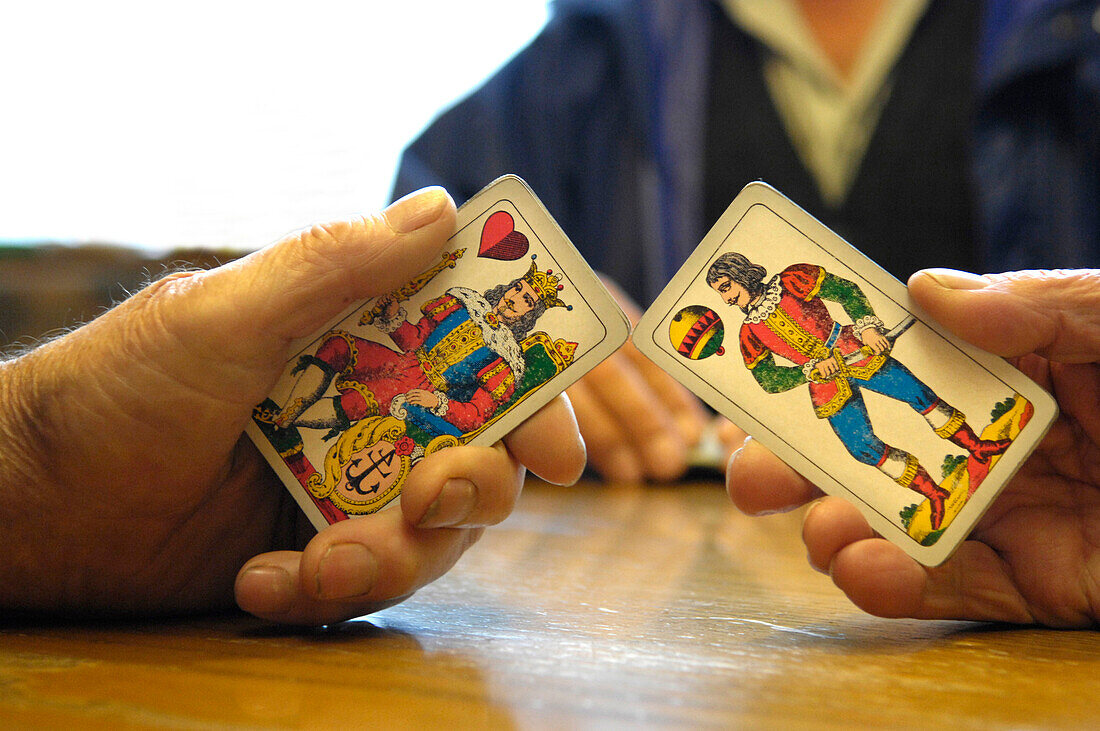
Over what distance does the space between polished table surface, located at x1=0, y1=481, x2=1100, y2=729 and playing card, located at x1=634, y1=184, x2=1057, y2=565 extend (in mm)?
115

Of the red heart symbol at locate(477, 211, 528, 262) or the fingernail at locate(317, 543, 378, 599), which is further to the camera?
the red heart symbol at locate(477, 211, 528, 262)

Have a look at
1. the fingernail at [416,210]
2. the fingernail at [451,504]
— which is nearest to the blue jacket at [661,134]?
the fingernail at [416,210]

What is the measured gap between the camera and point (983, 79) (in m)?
1.99

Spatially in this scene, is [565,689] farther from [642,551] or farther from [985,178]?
[985,178]

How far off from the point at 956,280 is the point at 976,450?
0.15m

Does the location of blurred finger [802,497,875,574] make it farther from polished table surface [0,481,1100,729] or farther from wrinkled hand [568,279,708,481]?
wrinkled hand [568,279,708,481]

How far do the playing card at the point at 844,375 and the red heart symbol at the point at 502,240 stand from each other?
0.47 ft

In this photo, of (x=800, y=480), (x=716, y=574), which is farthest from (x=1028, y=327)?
(x=716, y=574)

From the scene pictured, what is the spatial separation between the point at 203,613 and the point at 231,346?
0.25m

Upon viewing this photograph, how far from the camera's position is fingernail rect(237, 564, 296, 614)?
62 centimetres

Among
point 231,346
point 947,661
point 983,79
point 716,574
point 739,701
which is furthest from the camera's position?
point 983,79

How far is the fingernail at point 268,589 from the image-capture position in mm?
621

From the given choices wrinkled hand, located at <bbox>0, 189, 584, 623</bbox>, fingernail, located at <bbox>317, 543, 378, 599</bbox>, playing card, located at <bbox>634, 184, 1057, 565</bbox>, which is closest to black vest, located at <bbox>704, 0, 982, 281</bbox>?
playing card, located at <bbox>634, 184, 1057, 565</bbox>

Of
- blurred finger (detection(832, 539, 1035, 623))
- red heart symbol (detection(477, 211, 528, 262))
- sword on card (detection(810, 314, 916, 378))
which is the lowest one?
blurred finger (detection(832, 539, 1035, 623))
